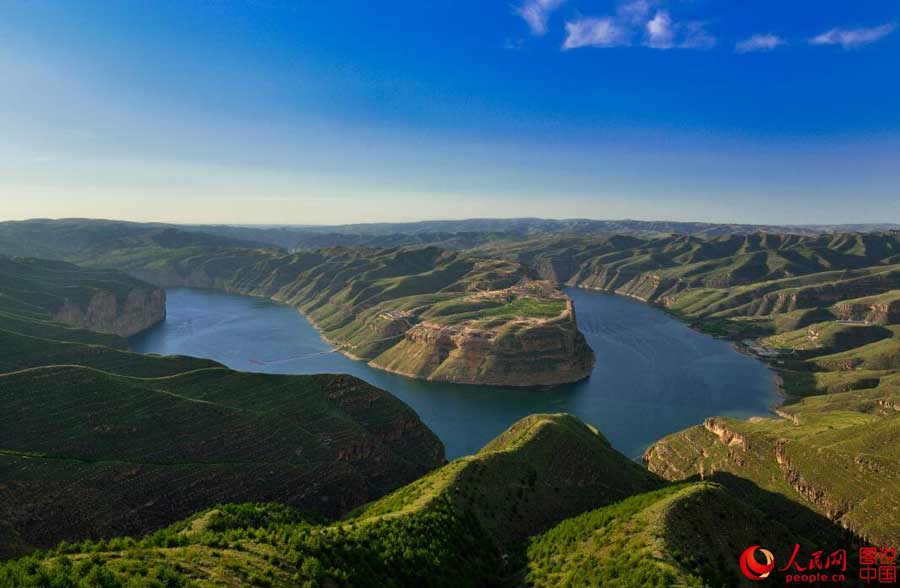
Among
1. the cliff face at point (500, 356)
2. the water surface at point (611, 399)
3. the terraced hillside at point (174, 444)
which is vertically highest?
the terraced hillside at point (174, 444)

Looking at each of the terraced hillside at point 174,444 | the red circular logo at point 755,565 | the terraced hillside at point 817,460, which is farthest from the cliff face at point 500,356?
the red circular logo at point 755,565

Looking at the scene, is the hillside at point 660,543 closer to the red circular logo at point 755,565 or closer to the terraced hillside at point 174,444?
the red circular logo at point 755,565

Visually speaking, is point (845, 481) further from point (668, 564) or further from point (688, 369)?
point (688, 369)

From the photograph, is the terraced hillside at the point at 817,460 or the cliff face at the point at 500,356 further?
the cliff face at the point at 500,356

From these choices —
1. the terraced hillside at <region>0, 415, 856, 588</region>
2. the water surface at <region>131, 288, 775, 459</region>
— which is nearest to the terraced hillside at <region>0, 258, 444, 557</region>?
the terraced hillside at <region>0, 415, 856, 588</region>

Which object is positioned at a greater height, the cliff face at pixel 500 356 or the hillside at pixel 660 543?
the hillside at pixel 660 543

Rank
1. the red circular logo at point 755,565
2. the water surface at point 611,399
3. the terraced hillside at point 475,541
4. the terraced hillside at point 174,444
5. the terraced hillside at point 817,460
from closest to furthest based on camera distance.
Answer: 1. the terraced hillside at point 475,541
2. the red circular logo at point 755,565
3. the terraced hillside at point 174,444
4. the terraced hillside at point 817,460
5. the water surface at point 611,399

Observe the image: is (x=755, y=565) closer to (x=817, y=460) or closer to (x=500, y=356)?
(x=817, y=460)

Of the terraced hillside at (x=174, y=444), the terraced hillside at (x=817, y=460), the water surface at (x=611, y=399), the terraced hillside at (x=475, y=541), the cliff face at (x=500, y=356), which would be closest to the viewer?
the terraced hillside at (x=475, y=541)
